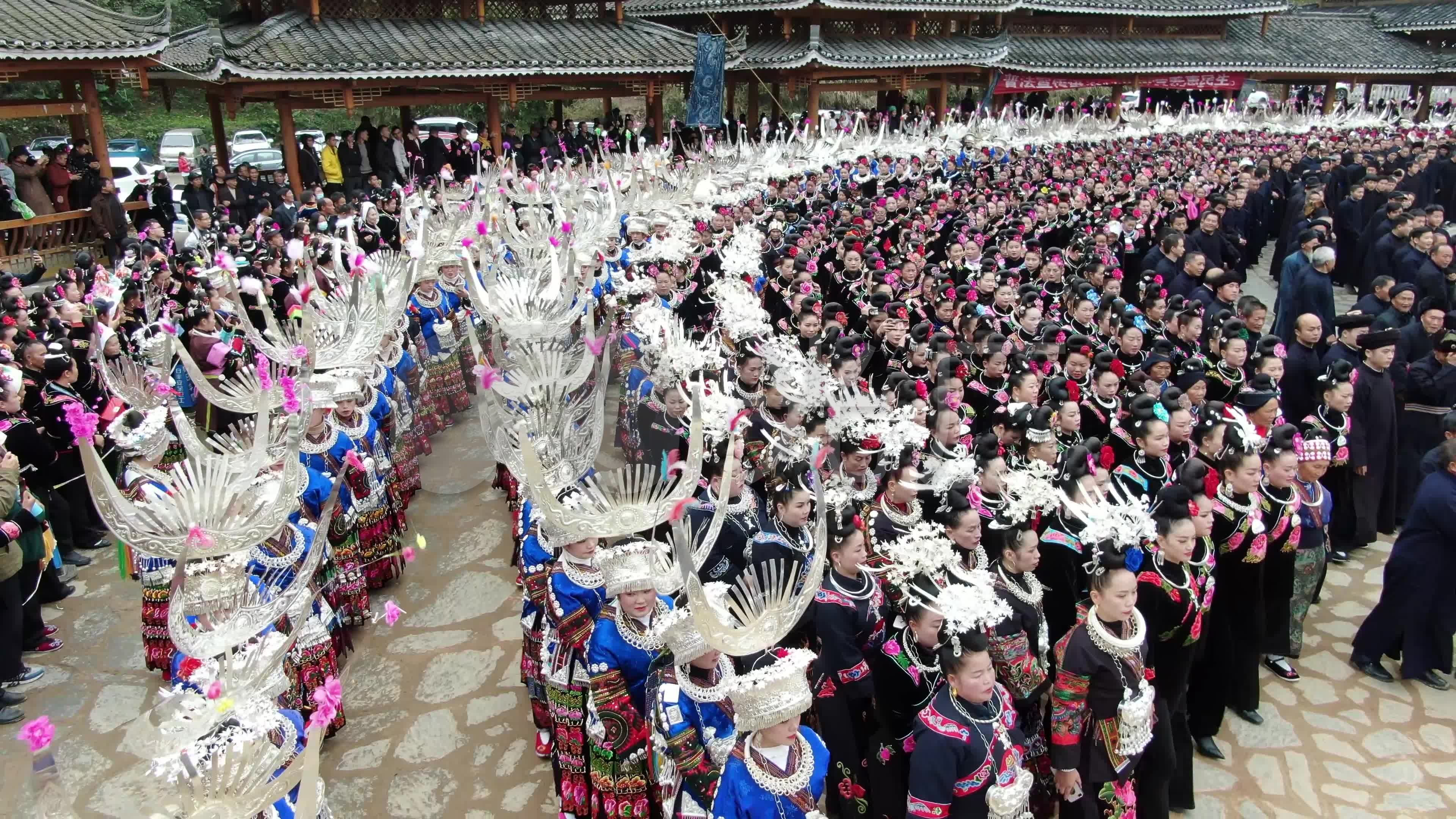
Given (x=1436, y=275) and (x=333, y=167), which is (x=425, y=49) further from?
(x=1436, y=275)

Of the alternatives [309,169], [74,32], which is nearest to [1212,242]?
[309,169]

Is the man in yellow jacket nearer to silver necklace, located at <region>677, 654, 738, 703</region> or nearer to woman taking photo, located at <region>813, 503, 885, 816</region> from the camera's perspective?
woman taking photo, located at <region>813, 503, 885, 816</region>

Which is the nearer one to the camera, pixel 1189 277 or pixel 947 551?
pixel 947 551

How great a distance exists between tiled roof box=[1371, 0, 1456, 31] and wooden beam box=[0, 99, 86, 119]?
35.4 meters

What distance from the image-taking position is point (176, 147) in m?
27.5

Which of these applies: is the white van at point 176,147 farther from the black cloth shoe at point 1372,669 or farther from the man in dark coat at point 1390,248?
the black cloth shoe at point 1372,669

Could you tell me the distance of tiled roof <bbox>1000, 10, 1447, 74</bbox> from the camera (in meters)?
25.7

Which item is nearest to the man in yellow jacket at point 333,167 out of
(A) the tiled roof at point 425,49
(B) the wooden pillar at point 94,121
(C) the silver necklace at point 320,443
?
(A) the tiled roof at point 425,49

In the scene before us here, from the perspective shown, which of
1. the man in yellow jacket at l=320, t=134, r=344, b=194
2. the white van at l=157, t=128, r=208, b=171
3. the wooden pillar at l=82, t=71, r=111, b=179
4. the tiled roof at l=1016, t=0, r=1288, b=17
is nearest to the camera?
the wooden pillar at l=82, t=71, r=111, b=179

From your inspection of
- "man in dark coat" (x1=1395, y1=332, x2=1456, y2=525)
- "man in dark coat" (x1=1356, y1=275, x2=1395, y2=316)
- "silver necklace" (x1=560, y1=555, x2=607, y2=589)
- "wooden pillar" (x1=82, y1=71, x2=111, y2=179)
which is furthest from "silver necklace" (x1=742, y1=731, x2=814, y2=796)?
"wooden pillar" (x1=82, y1=71, x2=111, y2=179)

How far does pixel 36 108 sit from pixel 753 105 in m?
15.1

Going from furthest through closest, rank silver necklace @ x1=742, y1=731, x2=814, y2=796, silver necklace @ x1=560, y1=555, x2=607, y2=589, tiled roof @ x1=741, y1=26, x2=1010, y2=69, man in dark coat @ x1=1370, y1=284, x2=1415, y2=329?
1. tiled roof @ x1=741, y1=26, x2=1010, y2=69
2. man in dark coat @ x1=1370, y1=284, x2=1415, y2=329
3. silver necklace @ x1=560, y1=555, x2=607, y2=589
4. silver necklace @ x1=742, y1=731, x2=814, y2=796

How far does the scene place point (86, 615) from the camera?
6895mm

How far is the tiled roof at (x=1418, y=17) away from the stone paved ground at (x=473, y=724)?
1202 inches
